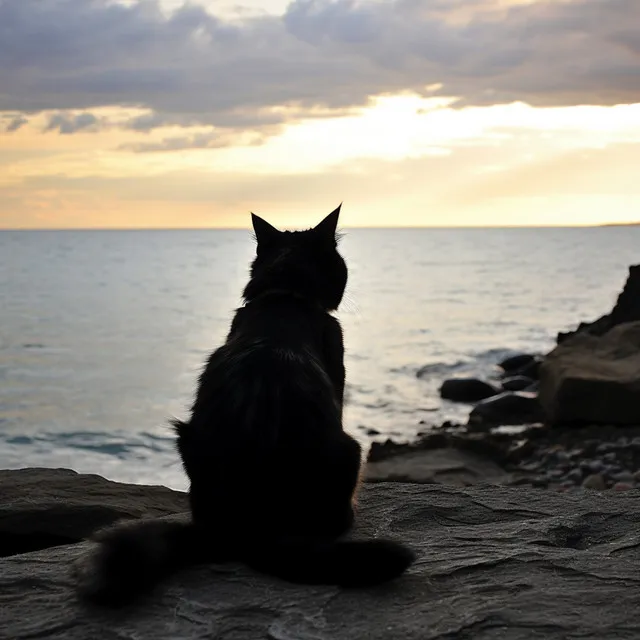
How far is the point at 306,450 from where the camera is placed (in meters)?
3.67

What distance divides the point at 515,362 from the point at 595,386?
9.42 m

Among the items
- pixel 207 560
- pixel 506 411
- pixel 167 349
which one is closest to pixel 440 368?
pixel 506 411

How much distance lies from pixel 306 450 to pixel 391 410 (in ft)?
45.9

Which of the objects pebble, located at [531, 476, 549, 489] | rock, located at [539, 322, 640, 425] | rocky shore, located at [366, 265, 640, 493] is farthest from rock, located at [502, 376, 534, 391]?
pebble, located at [531, 476, 549, 489]

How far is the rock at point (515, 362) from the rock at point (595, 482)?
11044mm

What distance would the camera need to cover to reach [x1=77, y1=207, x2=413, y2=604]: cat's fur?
3277 millimetres

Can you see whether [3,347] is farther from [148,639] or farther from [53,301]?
[148,639]

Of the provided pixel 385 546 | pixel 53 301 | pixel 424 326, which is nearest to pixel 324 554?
pixel 385 546

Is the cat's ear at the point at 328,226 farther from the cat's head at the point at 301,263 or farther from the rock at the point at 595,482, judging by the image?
the rock at the point at 595,482

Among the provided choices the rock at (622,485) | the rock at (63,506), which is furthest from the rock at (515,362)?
the rock at (63,506)

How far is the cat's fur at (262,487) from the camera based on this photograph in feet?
10.8

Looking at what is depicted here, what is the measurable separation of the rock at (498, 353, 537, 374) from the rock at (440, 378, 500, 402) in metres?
3.38

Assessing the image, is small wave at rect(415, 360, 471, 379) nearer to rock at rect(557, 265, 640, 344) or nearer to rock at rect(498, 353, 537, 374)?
rock at rect(498, 353, 537, 374)

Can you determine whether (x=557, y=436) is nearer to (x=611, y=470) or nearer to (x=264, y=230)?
(x=611, y=470)
